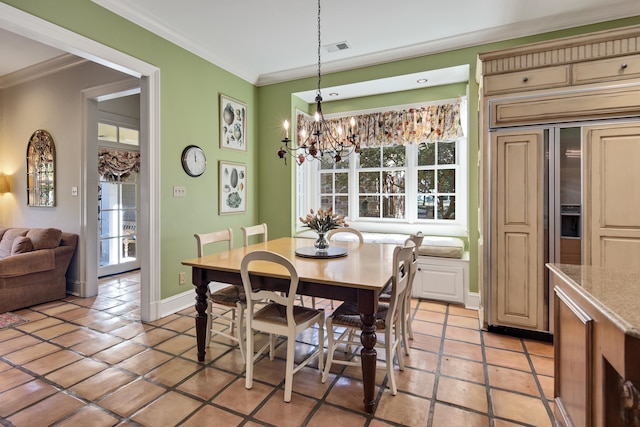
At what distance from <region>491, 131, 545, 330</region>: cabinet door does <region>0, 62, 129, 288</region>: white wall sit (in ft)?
13.2

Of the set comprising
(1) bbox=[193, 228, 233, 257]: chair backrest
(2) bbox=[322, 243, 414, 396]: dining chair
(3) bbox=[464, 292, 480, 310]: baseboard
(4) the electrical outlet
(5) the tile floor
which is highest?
(4) the electrical outlet

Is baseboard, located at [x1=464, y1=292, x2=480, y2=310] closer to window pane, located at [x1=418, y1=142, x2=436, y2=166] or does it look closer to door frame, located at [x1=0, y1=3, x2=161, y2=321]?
window pane, located at [x1=418, y1=142, x2=436, y2=166]

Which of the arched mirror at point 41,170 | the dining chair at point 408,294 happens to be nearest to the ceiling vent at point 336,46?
the dining chair at point 408,294

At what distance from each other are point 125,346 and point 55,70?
3731mm

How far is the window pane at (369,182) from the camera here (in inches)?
189

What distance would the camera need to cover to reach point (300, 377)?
216 centimetres

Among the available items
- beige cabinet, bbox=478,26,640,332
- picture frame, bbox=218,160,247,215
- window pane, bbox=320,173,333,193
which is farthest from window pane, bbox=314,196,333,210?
beige cabinet, bbox=478,26,640,332

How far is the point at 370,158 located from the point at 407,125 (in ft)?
2.53

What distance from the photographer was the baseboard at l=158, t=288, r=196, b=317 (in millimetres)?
3209

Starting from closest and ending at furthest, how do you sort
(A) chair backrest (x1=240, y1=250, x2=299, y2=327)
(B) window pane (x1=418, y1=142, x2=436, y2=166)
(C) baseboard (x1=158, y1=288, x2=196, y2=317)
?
1. (A) chair backrest (x1=240, y1=250, x2=299, y2=327)
2. (C) baseboard (x1=158, y1=288, x2=196, y2=317)
3. (B) window pane (x1=418, y1=142, x2=436, y2=166)

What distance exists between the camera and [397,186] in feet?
15.3

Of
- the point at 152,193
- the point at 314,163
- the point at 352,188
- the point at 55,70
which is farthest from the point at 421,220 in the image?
the point at 55,70

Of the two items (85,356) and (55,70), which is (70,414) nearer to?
(85,356)

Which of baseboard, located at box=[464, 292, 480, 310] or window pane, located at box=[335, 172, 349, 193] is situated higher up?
window pane, located at box=[335, 172, 349, 193]
